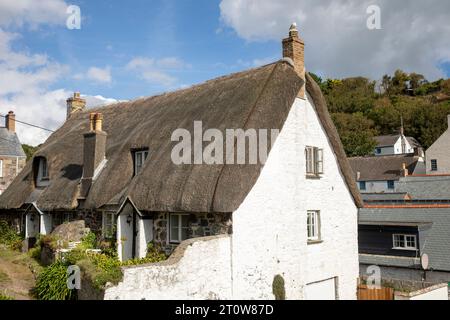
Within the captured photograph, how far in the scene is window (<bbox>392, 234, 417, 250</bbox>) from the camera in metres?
21.9

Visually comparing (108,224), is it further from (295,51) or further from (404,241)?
(404,241)

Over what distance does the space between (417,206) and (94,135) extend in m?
16.0

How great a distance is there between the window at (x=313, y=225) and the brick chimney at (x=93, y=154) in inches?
329

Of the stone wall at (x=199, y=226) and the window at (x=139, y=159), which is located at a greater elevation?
the window at (x=139, y=159)

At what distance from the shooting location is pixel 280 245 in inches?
544

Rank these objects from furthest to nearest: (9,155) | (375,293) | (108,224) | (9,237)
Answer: (9,155) → (9,237) → (375,293) → (108,224)

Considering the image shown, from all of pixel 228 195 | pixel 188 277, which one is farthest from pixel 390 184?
pixel 188 277

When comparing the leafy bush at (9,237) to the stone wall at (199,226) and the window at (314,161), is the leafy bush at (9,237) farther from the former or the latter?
the window at (314,161)

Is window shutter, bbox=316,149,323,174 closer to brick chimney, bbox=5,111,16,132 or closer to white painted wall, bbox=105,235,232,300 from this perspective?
white painted wall, bbox=105,235,232,300

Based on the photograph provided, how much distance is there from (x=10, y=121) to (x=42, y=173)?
741 inches

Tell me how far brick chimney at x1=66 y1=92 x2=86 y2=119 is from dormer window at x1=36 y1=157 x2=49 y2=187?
6.62 metres

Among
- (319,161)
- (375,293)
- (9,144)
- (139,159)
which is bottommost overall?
(375,293)

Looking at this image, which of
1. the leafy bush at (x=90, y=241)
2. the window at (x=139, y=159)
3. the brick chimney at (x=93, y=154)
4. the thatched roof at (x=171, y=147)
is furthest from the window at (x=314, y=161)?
the leafy bush at (x=90, y=241)

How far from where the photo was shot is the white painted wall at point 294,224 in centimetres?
1293
